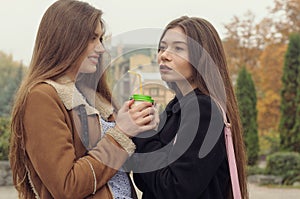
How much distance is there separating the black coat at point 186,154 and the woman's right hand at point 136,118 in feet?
0.27

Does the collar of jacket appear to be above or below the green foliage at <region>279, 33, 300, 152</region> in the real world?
above

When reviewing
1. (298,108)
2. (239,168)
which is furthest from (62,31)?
(298,108)

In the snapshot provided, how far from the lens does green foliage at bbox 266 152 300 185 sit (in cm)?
1175

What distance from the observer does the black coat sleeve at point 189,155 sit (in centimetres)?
196

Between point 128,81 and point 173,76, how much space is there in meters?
0.18

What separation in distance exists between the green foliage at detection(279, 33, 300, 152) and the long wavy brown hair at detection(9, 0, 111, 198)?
11.3m

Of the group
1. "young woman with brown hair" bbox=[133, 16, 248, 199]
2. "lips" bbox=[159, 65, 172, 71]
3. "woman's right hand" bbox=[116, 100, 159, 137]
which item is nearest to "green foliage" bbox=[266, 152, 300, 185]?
"young woman with brown hair" bbox=[133, 16, 248, 199]

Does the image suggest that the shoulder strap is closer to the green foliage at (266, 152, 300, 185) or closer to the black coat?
the black coat

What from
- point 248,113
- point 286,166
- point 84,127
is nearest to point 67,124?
point 84,127

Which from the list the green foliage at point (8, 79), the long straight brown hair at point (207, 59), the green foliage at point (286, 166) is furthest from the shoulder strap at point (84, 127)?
the green foliage at point (8, 79)

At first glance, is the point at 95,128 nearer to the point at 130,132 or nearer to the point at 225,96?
the point at 130,132

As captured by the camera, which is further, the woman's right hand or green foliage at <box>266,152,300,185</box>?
green foliage at <box>266,152,300,185</box>

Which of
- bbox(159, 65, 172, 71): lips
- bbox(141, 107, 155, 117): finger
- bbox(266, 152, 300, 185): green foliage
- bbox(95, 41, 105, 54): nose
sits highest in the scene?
bbox(95, 41, 105, 54): nose

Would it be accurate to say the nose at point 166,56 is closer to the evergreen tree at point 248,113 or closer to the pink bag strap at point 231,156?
the pink bag strap at point 231,156
